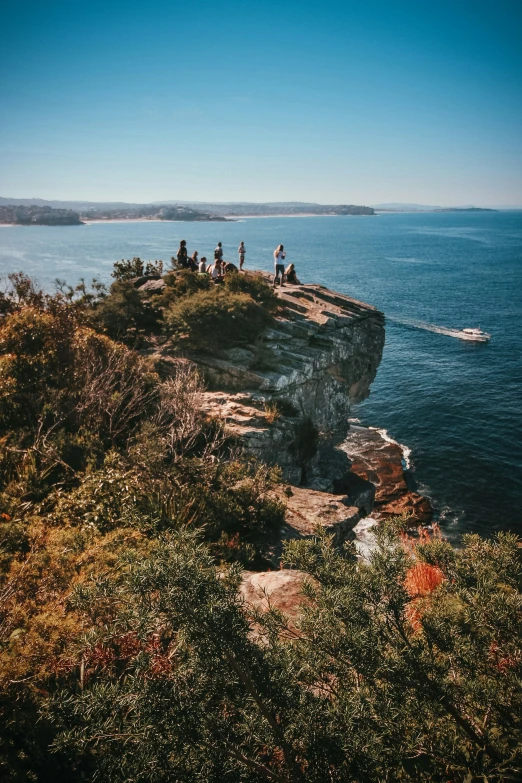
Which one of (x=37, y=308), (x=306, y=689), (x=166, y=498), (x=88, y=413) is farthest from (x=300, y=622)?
(x=37, y=308)

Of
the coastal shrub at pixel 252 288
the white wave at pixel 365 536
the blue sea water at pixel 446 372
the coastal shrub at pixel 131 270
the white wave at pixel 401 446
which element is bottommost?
the white wave at pixel 365 536

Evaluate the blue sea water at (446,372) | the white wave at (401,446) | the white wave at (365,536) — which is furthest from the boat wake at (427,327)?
the white wave at (365,536)

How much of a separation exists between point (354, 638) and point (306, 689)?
826 millimetres

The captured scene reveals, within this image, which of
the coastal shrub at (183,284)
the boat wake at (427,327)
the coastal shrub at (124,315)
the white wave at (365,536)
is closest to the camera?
the coastal shrub at (124,315)

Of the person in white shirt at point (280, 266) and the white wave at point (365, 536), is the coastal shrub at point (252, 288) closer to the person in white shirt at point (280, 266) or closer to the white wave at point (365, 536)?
the person in white shirt at point (280, 266)

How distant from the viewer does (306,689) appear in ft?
14.4

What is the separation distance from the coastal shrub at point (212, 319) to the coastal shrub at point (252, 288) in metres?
1.53

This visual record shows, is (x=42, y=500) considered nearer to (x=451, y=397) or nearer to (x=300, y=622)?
(x=300, y=622)

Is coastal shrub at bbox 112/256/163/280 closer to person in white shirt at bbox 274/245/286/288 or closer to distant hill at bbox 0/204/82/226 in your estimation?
person in white shirt at bbox 274/245/286/288

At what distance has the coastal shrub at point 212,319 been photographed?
64.7 ft

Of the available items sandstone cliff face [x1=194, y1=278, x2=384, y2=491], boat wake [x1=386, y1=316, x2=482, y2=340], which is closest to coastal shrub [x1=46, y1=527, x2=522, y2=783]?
sandstone cliff face [x1=194, y1=278, x2=384, y2=491]

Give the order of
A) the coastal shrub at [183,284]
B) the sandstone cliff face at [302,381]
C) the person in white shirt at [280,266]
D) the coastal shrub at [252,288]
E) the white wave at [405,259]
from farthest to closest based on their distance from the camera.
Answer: the white wave at [405,259], the person in white shirt at [280,266], the coastal shrub at [252,288], the coastal shrub at [183,284], the sandstone cliff face at [302,381]

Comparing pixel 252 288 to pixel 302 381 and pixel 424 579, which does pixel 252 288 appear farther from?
pixel 424 579

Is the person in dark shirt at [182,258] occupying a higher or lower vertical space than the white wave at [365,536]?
higher
